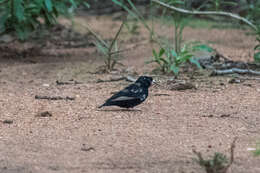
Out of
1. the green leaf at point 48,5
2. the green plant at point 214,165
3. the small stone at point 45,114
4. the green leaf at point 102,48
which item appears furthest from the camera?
the green leaf at point 48,5

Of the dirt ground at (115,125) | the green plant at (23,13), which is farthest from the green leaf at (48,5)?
the dirt ground at (115,125)

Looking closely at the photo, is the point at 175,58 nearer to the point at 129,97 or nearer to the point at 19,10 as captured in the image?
the point at 129,97

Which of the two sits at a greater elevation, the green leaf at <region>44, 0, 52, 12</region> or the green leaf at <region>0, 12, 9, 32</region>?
the green leaf at <region>44, 0, 52, 12</region>

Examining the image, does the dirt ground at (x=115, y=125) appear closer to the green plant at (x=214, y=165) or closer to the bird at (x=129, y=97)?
the bird at (x=129, y=97)

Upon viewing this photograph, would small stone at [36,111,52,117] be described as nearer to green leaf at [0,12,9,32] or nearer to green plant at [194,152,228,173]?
green plant at [194,152,228,173]

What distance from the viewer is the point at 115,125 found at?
417 centimetres

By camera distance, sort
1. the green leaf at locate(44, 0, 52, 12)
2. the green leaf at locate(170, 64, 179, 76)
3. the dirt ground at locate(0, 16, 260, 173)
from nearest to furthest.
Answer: the dirt ground at locate(0, 16, 260, 173) < the green leaf at locate(170, 64, 179, 76) < the green leaf at locate(44, 0, 52, 12)

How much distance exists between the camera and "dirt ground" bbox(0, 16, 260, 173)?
131 inches

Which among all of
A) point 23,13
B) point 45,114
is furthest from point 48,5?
point 45,114

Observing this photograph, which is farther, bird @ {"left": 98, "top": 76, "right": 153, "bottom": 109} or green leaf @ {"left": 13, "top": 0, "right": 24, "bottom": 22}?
green leaf @ {"left": 13, "top": 0, "right": 24, "bottom": 22}

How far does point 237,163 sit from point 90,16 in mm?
9873

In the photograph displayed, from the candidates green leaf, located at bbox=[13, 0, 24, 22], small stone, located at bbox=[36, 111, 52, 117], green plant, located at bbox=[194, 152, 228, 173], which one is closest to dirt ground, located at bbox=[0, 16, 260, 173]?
small stone, located at bbox=[36, 111, 52, 117]

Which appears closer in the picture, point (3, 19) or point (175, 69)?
point (175, 69)

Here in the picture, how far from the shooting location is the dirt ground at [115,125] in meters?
3.32
